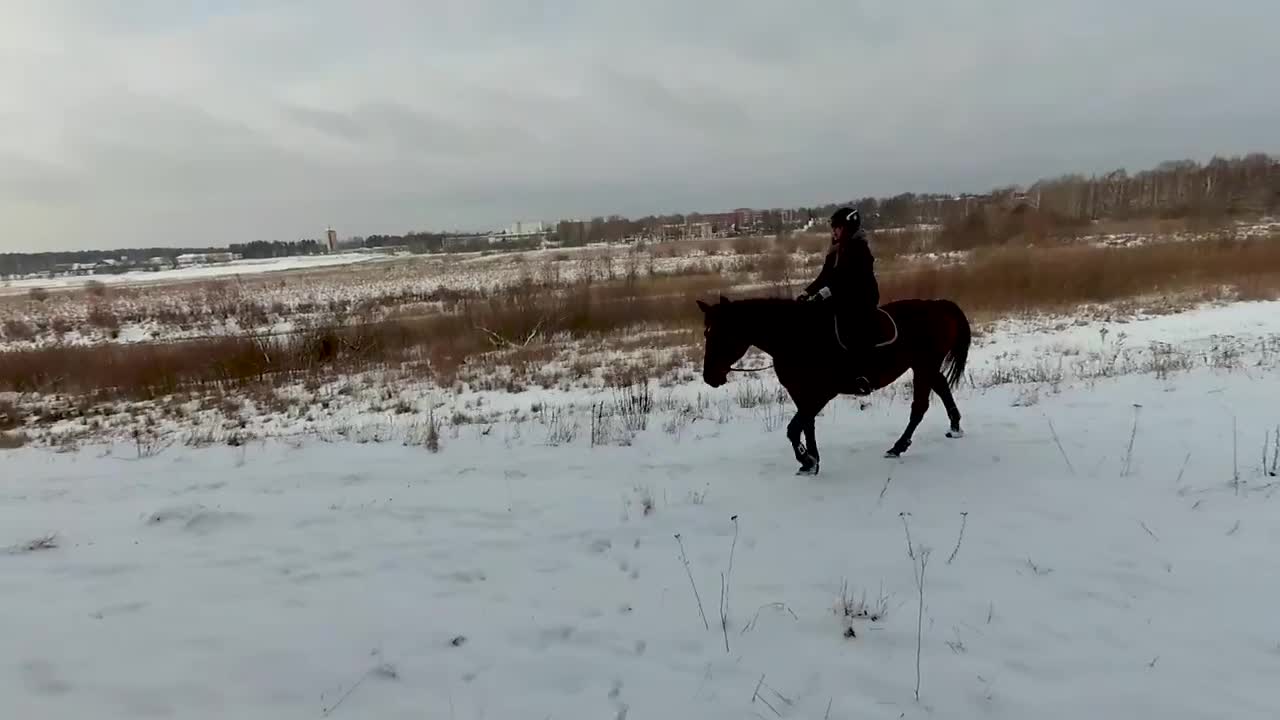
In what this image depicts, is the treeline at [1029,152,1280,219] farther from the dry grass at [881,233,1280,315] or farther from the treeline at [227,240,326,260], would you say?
the treeline at [227,240,326,260]

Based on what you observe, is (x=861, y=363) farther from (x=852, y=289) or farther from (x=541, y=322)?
(x=541, y=322)

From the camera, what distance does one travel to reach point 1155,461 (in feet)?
16.3

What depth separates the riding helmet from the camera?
557 centimetres

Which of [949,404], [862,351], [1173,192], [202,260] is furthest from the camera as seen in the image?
[202,260]

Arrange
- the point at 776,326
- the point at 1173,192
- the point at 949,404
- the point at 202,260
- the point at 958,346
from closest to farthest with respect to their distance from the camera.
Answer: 1. the point at 776,326
2. the point at 949,404
3. the point at 958,346
4. the point at 1173,192
5. the point at 202,260

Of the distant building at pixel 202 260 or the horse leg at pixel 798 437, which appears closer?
the horse leg at pixel 798 437

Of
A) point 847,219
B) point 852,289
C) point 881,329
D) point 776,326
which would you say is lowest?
point 881,329

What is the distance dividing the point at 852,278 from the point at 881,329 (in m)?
0.57

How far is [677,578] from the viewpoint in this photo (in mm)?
3684

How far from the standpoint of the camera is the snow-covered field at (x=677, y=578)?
2715mm

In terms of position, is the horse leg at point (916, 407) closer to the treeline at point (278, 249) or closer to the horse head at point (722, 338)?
the horse head at point (722, 338)

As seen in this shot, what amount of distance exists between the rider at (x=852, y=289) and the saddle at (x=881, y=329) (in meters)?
0.03

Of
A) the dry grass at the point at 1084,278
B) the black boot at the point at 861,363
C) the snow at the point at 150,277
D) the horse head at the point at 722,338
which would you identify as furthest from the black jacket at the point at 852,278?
the snow at the point at 150,277

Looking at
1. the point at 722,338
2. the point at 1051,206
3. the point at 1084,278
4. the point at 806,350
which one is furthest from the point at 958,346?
the point at 1051,206
